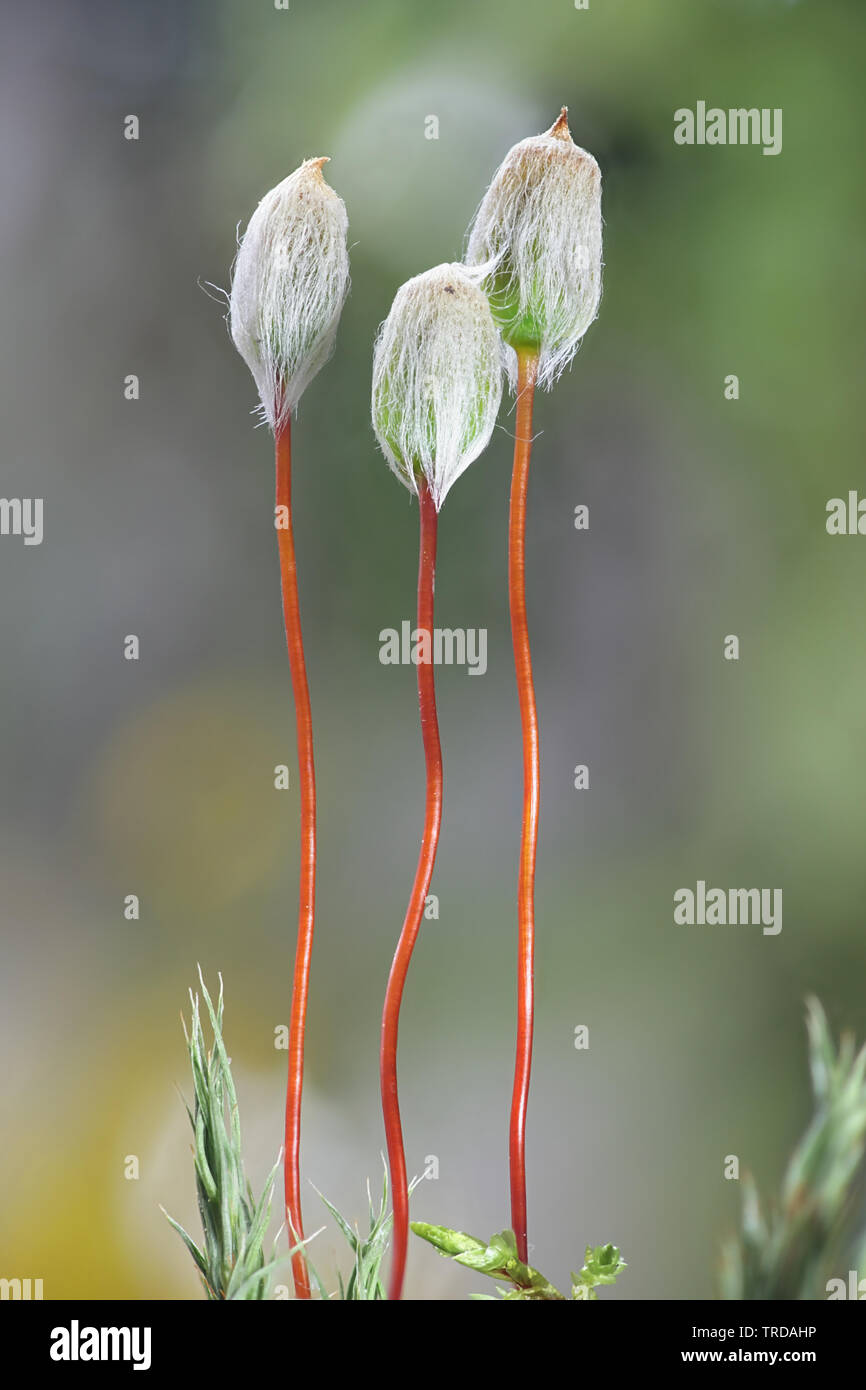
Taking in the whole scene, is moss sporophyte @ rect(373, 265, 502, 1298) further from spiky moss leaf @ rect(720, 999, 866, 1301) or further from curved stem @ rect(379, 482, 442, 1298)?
spiky moss leaf @ rect(720, 999, 866, 1301)

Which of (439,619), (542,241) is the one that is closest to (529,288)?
(542,241)

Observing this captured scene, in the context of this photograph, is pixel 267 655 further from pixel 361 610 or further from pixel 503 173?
pixel 503 173

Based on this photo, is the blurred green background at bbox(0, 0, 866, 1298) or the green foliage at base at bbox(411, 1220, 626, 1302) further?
the blurred green background at bbox(0, 0, 866, 1298)

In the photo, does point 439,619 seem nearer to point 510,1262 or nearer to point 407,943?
point 407,943

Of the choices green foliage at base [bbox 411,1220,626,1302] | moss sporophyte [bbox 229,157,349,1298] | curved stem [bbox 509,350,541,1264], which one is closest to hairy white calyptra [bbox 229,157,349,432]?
moss sporophyte [bbox 229,157,349,1298]

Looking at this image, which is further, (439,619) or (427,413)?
(439,619)

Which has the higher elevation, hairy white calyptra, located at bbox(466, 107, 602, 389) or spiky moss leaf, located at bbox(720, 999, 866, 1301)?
hairy white calyptra, located at bbox(466, 107, 602, 389)
